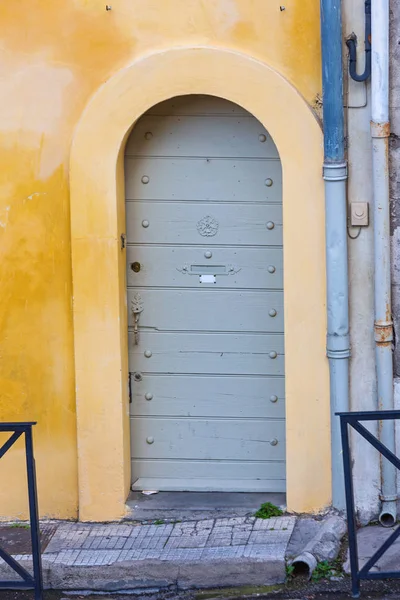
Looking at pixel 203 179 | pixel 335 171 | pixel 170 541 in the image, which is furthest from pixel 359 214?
pixel 170 541

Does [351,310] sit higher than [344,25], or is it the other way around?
[344,25]

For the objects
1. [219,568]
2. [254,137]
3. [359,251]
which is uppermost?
[254,137]

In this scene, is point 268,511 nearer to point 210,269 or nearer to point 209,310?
point 209,310

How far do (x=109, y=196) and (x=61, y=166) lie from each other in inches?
14.5

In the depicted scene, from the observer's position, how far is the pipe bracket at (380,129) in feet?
19.3

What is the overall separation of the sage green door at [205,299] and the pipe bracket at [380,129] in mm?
734

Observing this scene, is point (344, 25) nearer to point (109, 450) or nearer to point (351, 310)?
point (351, 310)

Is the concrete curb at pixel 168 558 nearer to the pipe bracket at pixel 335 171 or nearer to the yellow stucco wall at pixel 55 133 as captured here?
the yellow stucco wall at pixel 55 133

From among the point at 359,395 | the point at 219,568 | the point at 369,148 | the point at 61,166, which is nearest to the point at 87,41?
the point at 61,166

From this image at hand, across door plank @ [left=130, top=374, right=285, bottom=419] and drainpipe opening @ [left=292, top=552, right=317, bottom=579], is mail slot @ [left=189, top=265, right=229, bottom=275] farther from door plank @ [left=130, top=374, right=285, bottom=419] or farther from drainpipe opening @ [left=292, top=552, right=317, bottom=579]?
drainpipe opening @ [left=292, top=552, right=317, bottom=579]

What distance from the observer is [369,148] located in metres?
6.03

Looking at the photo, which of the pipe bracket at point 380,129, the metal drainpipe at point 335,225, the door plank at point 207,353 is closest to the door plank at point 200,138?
the metal drainpipe at point 335,225

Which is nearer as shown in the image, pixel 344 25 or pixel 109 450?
pixel 344 25

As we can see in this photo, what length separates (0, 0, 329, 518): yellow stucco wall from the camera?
237 inches
